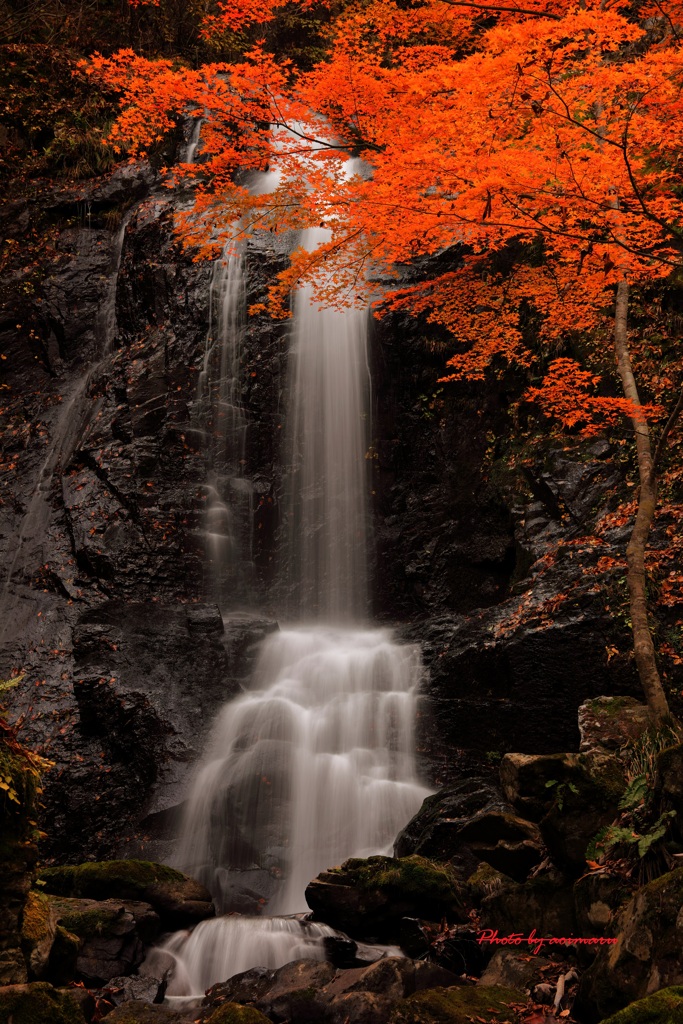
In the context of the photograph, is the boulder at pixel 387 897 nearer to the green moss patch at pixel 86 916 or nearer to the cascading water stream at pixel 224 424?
the green moss patch at pixel 86 916

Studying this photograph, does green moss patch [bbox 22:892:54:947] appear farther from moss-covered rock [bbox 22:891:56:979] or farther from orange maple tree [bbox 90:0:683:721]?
orange maple tree [bbox 90:0:683:721]

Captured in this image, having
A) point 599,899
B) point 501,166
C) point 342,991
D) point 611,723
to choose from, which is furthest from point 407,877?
point 501,166

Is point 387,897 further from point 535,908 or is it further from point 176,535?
point 176,535

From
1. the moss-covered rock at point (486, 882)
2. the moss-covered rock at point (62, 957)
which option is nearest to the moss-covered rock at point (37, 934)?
the moss-covered rock at point (62, 957)

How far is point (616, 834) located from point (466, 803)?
2.79 meters

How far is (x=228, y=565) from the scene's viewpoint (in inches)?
502

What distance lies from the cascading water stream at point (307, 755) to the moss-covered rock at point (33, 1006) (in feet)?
9.79

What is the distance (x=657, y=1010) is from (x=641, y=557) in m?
4.33

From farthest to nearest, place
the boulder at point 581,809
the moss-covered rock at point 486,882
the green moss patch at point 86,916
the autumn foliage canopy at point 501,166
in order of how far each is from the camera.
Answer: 1. the autumn foliage canopy at point 501,166
2. the green moss patch at point 86,916
3. the moss-covered rock at point 486,882
4. the boulder at point 581,809

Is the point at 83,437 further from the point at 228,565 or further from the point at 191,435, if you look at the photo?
the point at 228,565

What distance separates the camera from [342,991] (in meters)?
4.58

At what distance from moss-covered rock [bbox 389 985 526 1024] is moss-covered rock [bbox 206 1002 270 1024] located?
2.74ft

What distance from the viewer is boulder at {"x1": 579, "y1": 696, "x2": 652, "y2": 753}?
18.2 ft

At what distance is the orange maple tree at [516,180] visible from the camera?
7.31 m
